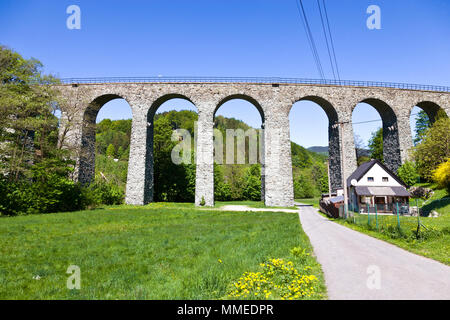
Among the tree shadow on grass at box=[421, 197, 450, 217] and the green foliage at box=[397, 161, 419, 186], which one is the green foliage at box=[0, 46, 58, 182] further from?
the green foliage at box=[397, 161, 419, 186]

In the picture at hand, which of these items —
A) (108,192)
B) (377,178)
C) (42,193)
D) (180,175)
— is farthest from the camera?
(180,175)

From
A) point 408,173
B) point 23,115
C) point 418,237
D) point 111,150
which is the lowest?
point 418,237

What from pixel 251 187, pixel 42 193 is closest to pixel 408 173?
pixel 251 187

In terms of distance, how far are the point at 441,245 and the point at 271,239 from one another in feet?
17.7

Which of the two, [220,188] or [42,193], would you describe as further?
[220,188]

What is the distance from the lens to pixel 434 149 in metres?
26.5

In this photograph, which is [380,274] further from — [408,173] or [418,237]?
[408,173]

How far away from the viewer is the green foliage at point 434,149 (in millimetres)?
26094

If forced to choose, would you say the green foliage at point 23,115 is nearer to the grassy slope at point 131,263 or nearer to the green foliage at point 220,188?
the grassy slope at point 131,263

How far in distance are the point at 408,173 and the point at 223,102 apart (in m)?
24.0

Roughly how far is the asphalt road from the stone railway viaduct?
69.9 ft

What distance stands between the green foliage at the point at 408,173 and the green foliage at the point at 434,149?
1.46 m

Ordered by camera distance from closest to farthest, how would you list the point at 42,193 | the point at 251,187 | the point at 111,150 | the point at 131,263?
the point at 131,263
the point at 42,193
the point at 251,187
the point at 111,150
